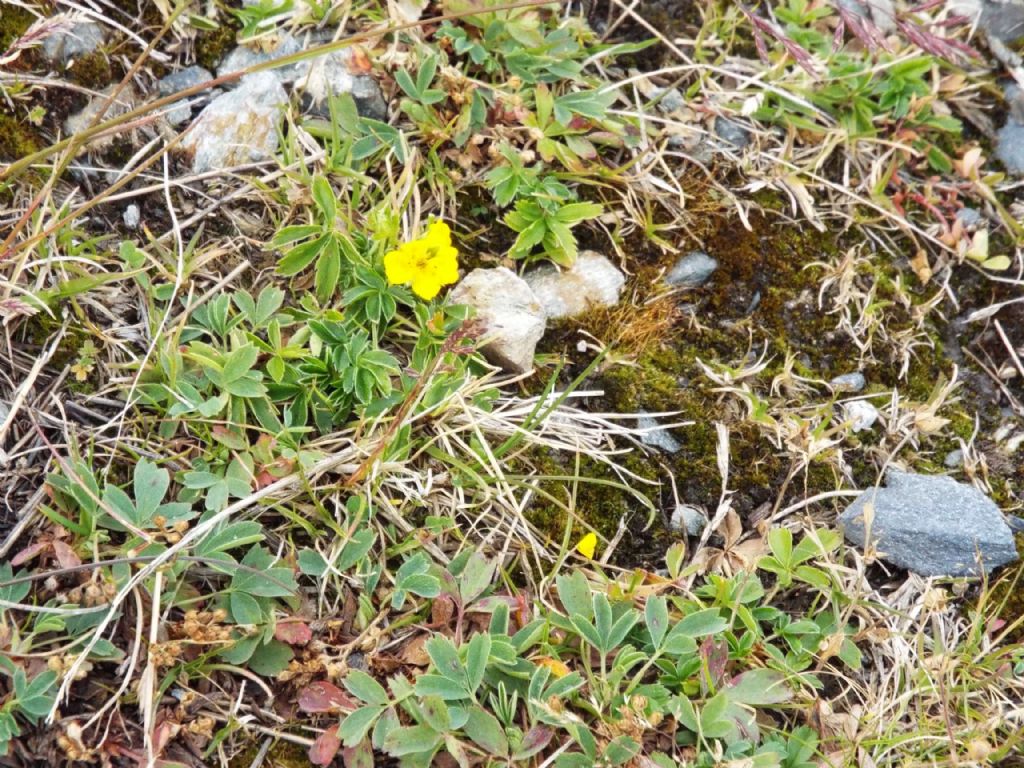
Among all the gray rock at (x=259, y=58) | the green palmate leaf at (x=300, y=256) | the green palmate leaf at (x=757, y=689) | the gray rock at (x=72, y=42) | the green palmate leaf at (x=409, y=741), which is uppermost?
the gray rock at (x=72, y=42)

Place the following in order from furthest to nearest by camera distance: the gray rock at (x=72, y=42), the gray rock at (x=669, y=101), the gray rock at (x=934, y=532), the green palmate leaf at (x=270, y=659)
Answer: the gray rock at (x=669, y=101), the gray rock at (x=72, y=42), the gray rock at (x=934, y=532), the green palmate leaf at (x=270, y=659)

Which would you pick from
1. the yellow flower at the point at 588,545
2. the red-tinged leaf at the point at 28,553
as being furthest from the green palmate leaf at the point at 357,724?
the red-tinged leaf at the point at 28,553

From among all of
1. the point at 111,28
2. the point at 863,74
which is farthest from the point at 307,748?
the point at 863,74

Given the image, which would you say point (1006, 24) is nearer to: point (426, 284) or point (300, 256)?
point (426, 284)

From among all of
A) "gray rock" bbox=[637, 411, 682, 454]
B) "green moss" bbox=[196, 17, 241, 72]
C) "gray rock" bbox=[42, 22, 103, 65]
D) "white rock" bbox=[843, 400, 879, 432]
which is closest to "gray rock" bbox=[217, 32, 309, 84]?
"green moss" bbox=[196, 17, 241, 72]

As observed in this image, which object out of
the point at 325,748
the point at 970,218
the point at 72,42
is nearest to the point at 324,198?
the point at 72,42

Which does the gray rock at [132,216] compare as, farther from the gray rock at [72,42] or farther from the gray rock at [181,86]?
the gray rock at [72,42]
